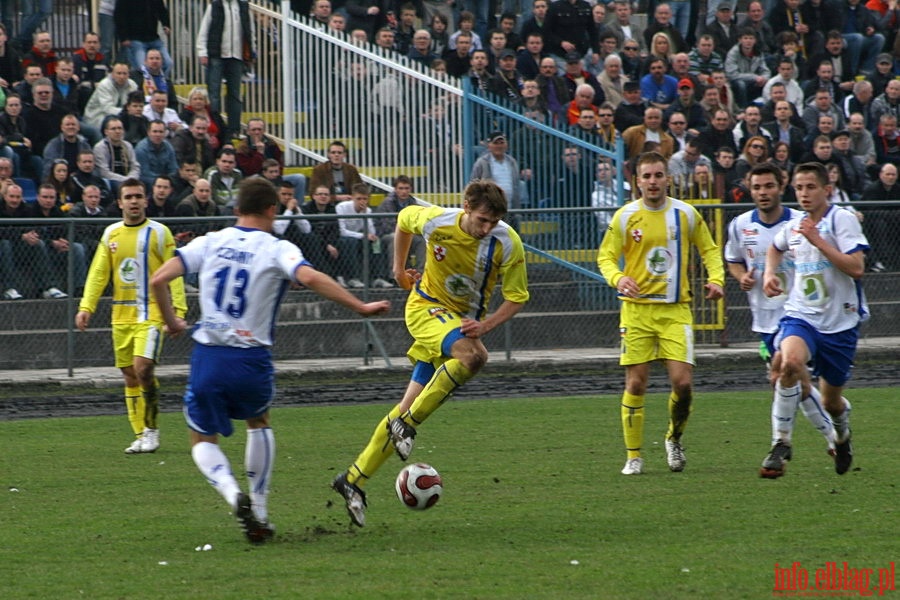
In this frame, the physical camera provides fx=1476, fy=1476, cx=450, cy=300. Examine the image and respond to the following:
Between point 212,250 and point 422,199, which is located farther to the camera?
point 422,199

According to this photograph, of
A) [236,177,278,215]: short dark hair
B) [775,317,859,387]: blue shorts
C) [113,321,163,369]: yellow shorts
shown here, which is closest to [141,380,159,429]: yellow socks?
[113,321,163,369]: yellow shorts

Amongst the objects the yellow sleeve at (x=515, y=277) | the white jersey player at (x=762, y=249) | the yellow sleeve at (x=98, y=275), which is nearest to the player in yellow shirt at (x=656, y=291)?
the white jersey player at (x=762, y=249)

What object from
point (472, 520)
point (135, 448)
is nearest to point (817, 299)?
point (472, 520)

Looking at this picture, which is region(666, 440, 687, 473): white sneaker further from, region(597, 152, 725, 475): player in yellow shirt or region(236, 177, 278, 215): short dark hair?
region(236, 177, 278, 215): short dark hair

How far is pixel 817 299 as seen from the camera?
9.33 m

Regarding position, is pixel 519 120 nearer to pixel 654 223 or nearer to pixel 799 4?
pixel 799 4

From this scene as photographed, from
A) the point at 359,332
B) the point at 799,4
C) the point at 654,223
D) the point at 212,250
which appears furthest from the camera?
the point at 799,4

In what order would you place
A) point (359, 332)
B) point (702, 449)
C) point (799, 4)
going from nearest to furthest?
1. point (702, 449)
2. point (359, 332)
3. point (799, 4)

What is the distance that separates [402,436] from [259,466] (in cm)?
89

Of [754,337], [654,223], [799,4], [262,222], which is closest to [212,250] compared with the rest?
[262,222]

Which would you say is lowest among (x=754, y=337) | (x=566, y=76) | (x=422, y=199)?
(x=754, y=337)

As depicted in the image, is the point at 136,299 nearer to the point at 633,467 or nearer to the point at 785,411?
the point at 633,467

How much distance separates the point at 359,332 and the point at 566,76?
19.9ft

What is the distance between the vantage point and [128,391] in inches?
476
